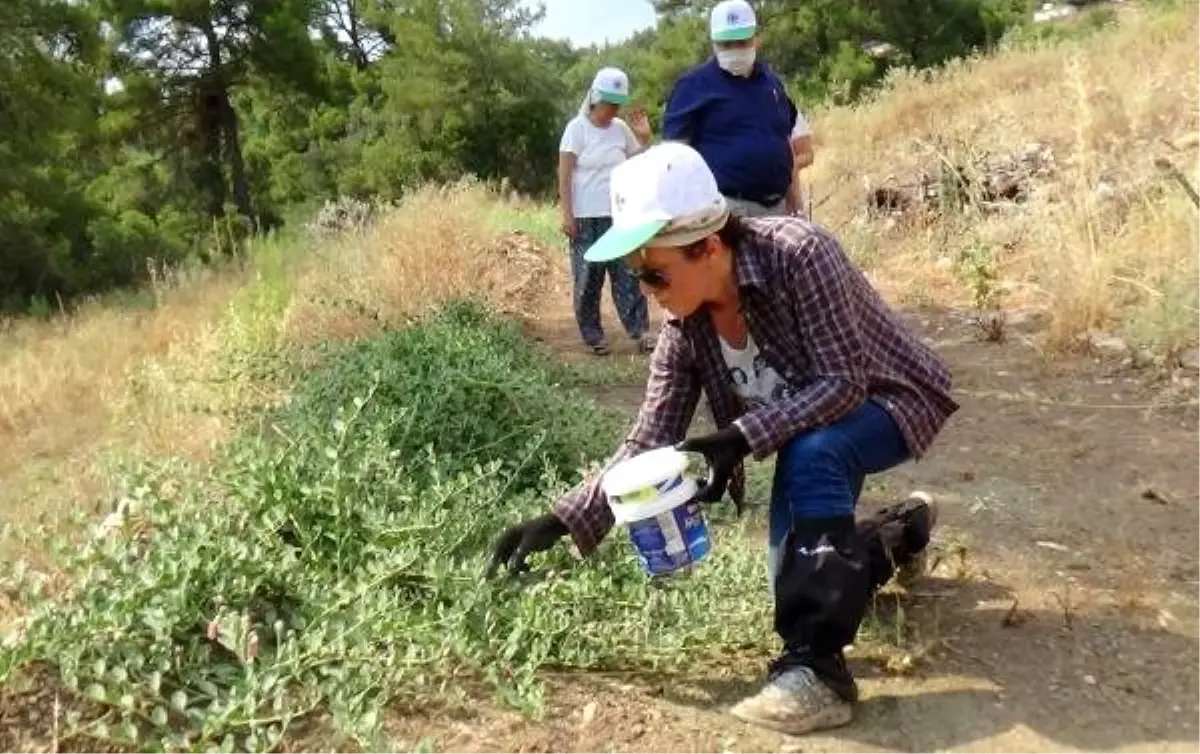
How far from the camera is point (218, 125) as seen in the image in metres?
22.3

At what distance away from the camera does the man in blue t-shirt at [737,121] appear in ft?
14.8

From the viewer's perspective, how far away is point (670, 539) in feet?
7.04

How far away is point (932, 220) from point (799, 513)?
639 cm

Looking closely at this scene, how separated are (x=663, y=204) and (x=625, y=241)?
10 cm

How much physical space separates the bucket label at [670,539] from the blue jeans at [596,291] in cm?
380

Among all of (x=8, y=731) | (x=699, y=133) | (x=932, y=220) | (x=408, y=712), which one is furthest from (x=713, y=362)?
(x=932, y=220)

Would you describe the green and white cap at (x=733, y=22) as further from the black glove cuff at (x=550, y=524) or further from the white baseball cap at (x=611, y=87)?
the black glove cuff at (x=550, y=524)

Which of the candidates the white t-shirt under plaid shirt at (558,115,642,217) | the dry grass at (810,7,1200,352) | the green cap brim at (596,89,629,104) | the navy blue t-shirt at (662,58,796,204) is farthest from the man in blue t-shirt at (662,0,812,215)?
the dry grass at (810,7,1200,352)

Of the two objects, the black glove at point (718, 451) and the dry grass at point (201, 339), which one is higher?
the black glove at point (718, 451)

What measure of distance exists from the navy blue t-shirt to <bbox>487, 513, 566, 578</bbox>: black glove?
2.44m

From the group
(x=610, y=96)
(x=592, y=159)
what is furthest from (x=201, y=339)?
(x=610, y=96)

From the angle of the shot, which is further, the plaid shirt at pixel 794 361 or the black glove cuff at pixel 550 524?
the black glove cuff at pixel 550 524

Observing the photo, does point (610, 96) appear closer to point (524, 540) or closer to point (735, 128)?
point (735, 128)

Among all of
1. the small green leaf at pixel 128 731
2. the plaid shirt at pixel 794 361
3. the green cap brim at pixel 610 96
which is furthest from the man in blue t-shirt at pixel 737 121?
the small green leaf at pixel 128 731
